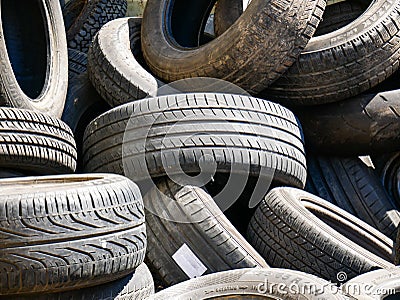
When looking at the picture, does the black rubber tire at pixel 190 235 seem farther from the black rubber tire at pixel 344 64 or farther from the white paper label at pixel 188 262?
the black rubber tire at pixel 344 64

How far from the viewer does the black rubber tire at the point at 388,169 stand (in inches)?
136

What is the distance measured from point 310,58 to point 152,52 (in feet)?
2.84

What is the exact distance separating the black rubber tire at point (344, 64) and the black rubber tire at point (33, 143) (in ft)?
3.49

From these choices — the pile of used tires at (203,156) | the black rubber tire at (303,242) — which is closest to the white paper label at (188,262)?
the pile of used tires at (203,156)

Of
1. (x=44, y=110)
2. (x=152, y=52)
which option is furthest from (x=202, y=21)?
(x=44, y=110)

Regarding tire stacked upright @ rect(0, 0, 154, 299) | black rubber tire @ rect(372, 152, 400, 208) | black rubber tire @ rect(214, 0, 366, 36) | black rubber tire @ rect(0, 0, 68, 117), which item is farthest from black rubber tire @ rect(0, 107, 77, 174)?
black rubber tire @ rect(372, 152, 400, 208)

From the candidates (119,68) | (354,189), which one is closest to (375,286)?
A: (354,189)

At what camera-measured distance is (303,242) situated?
251 centimetres

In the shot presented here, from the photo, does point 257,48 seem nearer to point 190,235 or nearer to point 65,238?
point 190,235

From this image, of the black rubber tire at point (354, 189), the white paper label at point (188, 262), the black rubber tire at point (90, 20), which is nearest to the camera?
the white paper label at point (188, 262)

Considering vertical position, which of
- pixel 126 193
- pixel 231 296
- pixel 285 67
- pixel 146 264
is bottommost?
pixel 146 264

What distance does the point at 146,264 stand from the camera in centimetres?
255

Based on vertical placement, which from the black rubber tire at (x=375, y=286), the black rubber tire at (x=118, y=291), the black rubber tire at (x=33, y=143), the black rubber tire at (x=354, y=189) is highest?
the black rubber tire at (x=33, y=143)

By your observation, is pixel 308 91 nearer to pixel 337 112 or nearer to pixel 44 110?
pixel 337 112
